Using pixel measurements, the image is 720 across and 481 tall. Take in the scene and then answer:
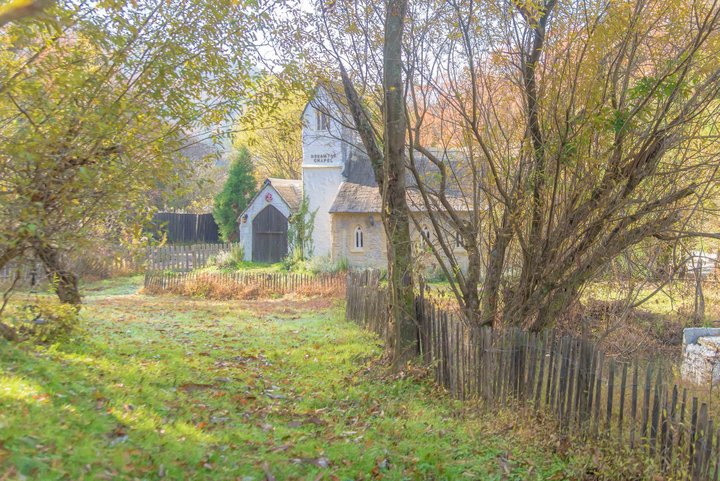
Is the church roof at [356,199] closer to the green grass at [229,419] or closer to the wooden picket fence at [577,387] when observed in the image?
the green grass at [229,419]

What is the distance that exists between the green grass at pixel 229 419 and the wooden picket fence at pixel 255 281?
8.96 m

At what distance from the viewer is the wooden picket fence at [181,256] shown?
2620 cm

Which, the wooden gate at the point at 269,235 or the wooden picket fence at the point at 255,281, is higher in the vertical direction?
the wooden gate at the point at 269,235

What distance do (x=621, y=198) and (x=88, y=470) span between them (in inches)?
240

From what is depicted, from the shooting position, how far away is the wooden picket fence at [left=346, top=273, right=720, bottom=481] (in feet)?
15.8

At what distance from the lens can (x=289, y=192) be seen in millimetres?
30031

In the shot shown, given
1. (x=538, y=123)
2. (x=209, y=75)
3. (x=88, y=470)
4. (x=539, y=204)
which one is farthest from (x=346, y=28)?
(x=88, y=470)

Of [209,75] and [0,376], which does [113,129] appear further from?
[0,376]

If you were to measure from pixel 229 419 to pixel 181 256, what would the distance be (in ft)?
72.9

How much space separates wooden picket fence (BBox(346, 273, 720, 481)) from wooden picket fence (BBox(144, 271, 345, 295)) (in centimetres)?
1092

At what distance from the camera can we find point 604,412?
18.4 feet

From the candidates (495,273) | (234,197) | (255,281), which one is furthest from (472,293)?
(234,197)

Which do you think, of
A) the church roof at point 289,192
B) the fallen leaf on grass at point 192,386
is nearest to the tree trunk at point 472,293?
the fallen leaf on grass at point 192,386

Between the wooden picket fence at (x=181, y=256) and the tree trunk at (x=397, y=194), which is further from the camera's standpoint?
the wooden picket fence at (x=181, y=256)
